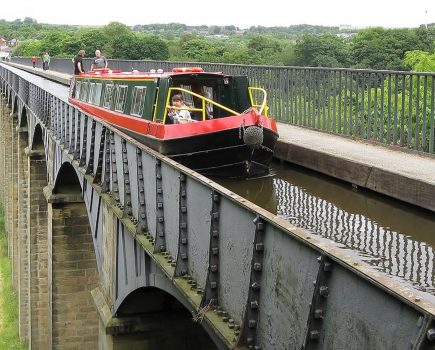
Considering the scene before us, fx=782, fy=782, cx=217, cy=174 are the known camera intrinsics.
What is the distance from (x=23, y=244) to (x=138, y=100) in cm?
2215

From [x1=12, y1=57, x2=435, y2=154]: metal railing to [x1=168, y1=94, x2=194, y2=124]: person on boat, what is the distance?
2.83 meters

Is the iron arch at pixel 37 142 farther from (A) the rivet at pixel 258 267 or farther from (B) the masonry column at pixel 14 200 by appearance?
(A) the rivet at pixel 258 267

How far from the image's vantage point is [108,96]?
52.9ft

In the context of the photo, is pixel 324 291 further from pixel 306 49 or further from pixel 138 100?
pixel 306 49

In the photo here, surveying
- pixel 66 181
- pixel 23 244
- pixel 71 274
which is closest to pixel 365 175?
pixel 66 181

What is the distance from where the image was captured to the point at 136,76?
13906mm

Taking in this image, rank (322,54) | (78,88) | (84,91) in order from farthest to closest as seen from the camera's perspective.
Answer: (322,54)
(78,88)
(84,91)

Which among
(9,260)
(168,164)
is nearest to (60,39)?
(9,260)

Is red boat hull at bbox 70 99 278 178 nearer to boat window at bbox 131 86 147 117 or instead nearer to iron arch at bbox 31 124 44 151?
boat window at bbox 131 86 147 117

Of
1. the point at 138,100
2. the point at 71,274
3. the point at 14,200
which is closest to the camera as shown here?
the point at 138,100

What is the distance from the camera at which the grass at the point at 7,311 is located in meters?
32.7

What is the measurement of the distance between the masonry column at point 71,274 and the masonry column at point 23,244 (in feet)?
35.3

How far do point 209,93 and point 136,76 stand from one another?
1731 mm

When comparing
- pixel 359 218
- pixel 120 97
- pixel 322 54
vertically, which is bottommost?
pixel 359 218
